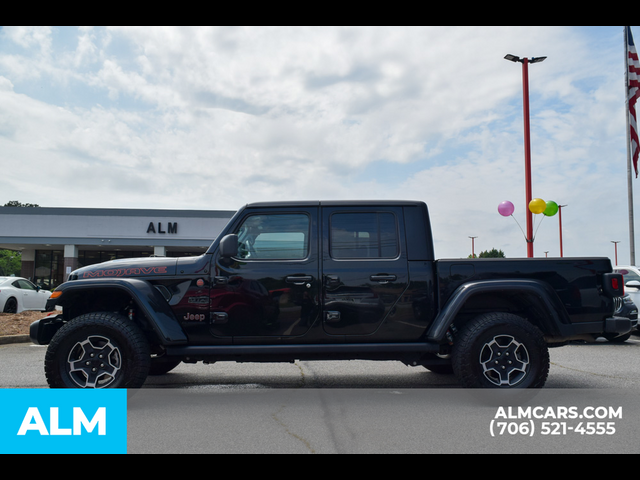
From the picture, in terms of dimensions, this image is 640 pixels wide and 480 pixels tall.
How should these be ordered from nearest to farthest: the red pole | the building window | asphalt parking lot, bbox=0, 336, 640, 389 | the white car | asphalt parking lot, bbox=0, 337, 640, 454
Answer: asphalt parking lot, bbox=0, 337, 640, 454
asphalt parking lot, bbox=0, 336, 640, 389
the red pole
the white car
the building window

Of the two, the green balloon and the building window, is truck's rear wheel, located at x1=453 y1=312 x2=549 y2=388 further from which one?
the building window

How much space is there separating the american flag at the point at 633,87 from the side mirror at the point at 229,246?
18505 millimetres

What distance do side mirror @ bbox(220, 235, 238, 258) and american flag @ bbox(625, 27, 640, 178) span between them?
18.5 m

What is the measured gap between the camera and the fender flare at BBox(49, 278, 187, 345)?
16.3 feet

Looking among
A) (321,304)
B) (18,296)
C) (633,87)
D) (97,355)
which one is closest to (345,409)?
(321,304)

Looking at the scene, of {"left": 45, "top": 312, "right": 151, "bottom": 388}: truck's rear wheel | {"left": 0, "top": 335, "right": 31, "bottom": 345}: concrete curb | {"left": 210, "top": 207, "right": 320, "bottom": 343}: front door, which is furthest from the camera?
{"left": 0, "top": 335, "right": 31, "bottom": 345}: concrete curb

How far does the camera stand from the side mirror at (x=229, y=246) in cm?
502

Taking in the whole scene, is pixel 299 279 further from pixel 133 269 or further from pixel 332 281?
pixel 133 269

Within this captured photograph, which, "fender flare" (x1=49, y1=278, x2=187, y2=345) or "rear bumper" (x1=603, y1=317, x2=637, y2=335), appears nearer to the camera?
"fender flare" (x1=49, y1=278, x2=187, y2=345)

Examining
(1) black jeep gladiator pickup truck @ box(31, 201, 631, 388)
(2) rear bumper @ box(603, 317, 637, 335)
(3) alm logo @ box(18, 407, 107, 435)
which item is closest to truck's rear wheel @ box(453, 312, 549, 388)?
(1) black jeep gladiator pickup truck @ box(31, 201, 631, 388)

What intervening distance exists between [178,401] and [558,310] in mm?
3935

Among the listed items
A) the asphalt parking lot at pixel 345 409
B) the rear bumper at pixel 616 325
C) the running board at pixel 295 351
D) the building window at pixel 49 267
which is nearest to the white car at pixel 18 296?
the asphalt parking lot at pixel 345 409

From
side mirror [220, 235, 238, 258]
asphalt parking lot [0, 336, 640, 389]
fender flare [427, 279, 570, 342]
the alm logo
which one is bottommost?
asphalt parking lot [0, 336, 640, 389]

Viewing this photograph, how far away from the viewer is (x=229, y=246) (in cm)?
503
